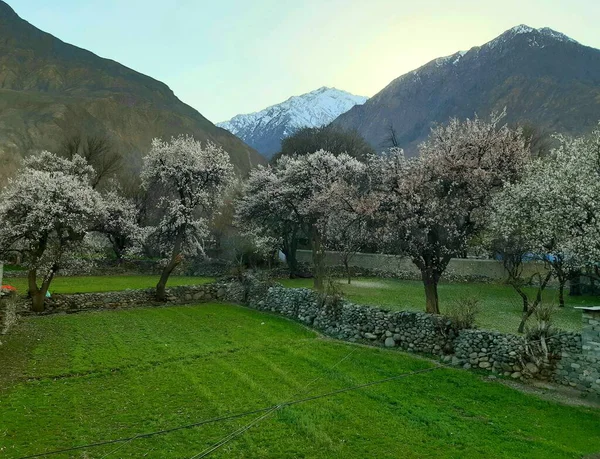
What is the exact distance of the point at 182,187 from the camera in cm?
3003

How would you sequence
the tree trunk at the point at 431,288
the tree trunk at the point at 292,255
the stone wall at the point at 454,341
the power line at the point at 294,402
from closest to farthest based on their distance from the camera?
the power line at the point at 294,402, the stone wall at the point at 454,341, the tree trunk at the point at 431,288, the tree trunk at the point at 292,255

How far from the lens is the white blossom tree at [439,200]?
2039 cm

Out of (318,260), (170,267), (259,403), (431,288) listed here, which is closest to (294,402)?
(259,403)

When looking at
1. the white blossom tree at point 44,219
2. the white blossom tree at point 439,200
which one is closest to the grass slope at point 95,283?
the white blossom tree at point 44,219

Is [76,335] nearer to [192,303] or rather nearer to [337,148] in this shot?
[192,303]

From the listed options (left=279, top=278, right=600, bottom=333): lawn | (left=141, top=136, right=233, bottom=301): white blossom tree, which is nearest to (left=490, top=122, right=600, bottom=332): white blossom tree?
(left=279, top=278, right=600, bottom=333): lawn

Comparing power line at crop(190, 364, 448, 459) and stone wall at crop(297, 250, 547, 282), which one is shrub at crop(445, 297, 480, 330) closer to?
power line at crop(190, 364, 448, 459)

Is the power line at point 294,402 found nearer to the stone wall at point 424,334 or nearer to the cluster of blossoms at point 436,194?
the stone wall at point 424,334

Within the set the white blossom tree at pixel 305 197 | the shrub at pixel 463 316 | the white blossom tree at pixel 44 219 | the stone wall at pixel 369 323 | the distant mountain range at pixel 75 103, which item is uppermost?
the distant mountain range at pixel 75 103

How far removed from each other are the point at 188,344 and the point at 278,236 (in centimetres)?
2659

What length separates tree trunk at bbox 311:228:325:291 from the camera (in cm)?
3157

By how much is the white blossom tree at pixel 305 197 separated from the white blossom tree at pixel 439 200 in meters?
8.71

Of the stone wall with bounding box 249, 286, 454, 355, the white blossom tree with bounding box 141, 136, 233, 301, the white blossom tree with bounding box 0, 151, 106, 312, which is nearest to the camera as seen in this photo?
the stone wall with bounding box 249, 286, 454, 355

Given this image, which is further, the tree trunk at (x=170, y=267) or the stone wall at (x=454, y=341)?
the tree trunk at (x=170, y=267)
